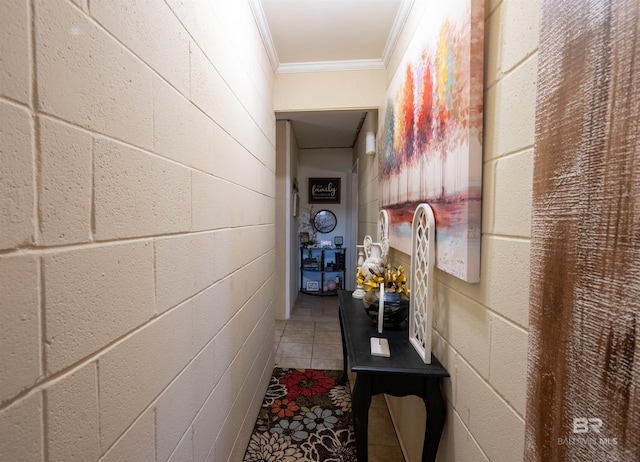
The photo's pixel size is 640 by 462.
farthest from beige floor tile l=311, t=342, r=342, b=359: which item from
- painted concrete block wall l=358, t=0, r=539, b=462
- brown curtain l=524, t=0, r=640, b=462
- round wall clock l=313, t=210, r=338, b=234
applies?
round wall clock l=313, t=210, r=338, b=234

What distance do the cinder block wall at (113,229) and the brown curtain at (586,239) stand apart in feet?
2.73

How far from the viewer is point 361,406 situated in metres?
1.08

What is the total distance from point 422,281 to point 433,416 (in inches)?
19.2

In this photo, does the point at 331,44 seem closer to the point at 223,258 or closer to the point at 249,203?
the point at 249,203

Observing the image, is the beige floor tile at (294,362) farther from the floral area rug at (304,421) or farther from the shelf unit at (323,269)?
the shelf unit at (323,269)

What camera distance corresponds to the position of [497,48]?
0.75 metres

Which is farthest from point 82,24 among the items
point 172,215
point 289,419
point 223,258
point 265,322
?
point 289,419

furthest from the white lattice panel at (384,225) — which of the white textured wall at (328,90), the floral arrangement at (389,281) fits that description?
the white textured wall at (328,90)

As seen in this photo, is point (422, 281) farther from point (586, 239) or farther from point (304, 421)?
point (304, 421)

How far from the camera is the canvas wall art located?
0.80 meters

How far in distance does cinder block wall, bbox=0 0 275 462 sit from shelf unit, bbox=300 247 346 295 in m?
3.47

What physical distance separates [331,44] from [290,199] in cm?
197

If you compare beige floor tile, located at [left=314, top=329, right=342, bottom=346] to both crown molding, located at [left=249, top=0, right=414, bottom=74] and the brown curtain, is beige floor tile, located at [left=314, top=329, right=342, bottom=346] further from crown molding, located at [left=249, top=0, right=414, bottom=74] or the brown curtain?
crown molding, located at [left=249, top=0, right=414, bottom=74]

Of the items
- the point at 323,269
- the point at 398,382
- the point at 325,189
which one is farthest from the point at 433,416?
the point at 325,189
